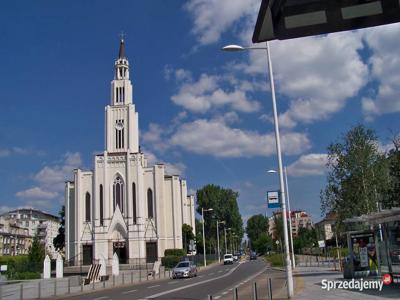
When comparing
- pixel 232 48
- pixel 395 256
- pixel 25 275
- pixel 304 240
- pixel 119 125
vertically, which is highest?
pixel 119 125

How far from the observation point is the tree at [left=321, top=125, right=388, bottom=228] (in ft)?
99.5

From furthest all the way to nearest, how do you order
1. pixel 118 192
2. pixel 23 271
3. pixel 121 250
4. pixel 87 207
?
pixel 87 207
pixel 118 192
pixel 121 250
pixel 23 271

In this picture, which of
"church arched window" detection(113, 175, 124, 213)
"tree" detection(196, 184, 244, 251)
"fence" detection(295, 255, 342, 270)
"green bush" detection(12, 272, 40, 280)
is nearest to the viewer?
"fence" detection(295, 255, 342, 270)

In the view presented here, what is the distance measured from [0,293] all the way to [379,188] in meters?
22.8

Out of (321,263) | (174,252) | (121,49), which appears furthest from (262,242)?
(321,263)

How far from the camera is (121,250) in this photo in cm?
7812

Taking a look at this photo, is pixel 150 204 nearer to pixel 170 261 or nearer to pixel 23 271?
pixel 170 261

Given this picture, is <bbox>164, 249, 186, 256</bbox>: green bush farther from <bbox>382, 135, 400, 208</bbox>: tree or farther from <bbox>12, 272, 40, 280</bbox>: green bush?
<bbox>382, 135, 400, 208</bbox>: tree

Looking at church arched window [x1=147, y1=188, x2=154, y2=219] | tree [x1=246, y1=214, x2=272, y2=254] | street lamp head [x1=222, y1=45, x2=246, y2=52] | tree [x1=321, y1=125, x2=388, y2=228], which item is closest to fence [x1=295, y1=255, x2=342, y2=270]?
tree [x1=321, y1=125, x2=388, y2=228]

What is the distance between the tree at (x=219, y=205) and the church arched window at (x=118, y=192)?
37275 mm

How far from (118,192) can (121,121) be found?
13496 mm

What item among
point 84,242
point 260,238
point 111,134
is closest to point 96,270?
point 84,242

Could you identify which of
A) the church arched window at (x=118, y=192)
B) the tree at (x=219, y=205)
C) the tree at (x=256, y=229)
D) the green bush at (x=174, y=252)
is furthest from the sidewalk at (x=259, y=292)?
the tree at (x=256, y=229)

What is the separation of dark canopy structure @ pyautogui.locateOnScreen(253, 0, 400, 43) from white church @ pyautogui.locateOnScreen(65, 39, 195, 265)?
74.6 meters
